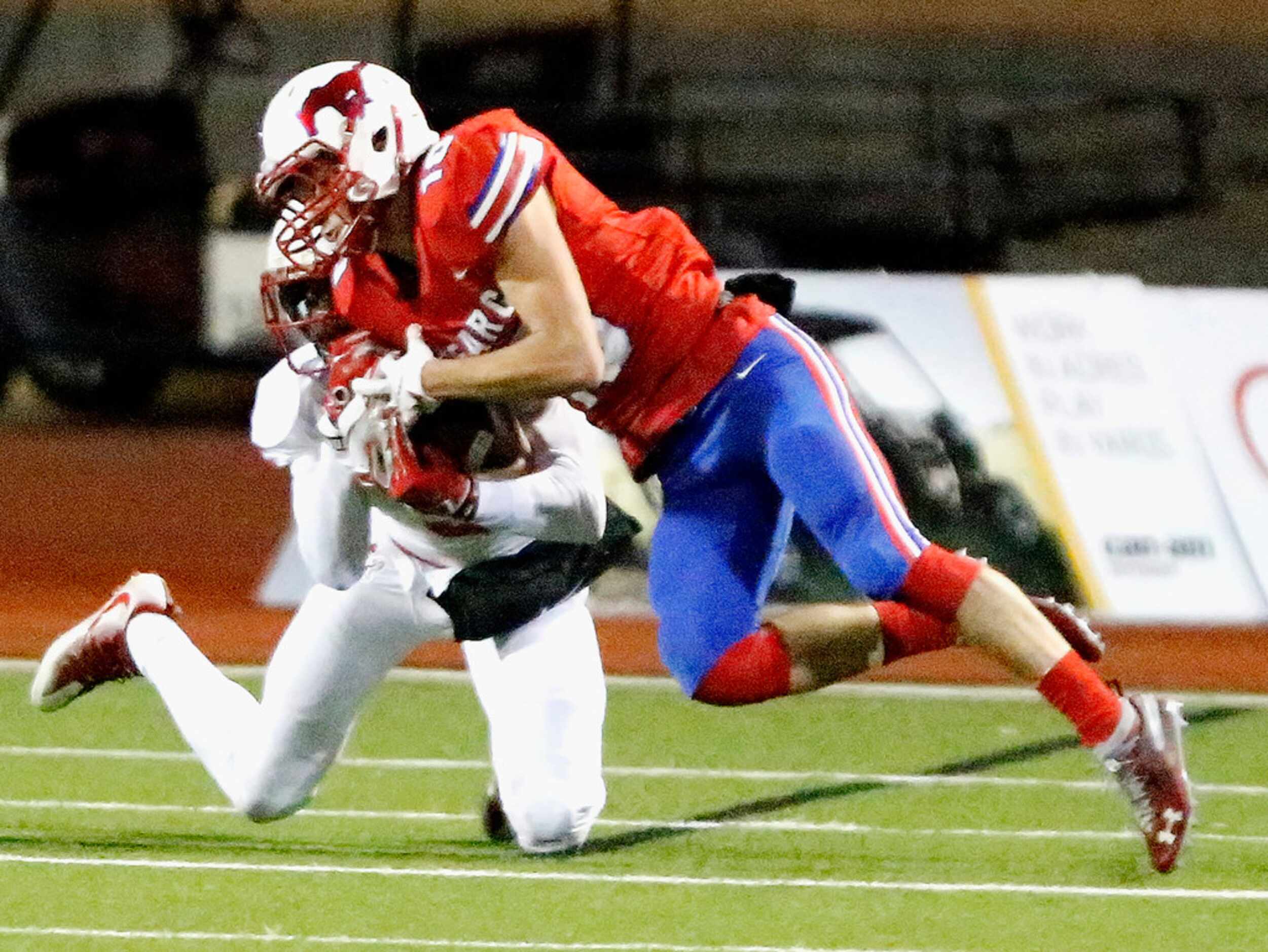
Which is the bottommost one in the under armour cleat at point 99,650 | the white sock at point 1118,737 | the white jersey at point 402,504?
the under armour cleat at point 99,650

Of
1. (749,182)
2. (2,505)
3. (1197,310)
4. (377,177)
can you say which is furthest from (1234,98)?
(377,177)

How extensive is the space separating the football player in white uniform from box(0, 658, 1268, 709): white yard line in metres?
1.90

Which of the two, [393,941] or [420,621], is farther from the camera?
[420,621]

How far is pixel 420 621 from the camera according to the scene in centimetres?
425

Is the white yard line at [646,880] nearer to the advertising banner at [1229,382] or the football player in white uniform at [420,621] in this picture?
the football player in white uniform at [420,621]

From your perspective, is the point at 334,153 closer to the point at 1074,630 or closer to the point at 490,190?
the point at 490,190

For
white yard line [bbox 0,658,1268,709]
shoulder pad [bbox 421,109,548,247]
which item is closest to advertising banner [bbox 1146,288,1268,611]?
white yard line [bbox 0,658,1268,709]

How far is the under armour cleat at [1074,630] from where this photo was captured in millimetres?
4539

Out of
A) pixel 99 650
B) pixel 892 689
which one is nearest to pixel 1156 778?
pixel 99 650

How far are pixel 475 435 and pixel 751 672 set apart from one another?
0.67 m

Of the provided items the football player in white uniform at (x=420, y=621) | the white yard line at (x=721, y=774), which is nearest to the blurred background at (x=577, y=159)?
the white yard line at (x=721, y=774)

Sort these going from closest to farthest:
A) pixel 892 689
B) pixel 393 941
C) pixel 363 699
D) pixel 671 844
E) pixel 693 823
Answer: pixel 393 941
pixel 363 699
pixel 671 844
pixel 693 823
pixel 892 689

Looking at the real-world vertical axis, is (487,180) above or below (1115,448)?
above

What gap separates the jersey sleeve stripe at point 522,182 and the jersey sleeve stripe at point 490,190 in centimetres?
2
